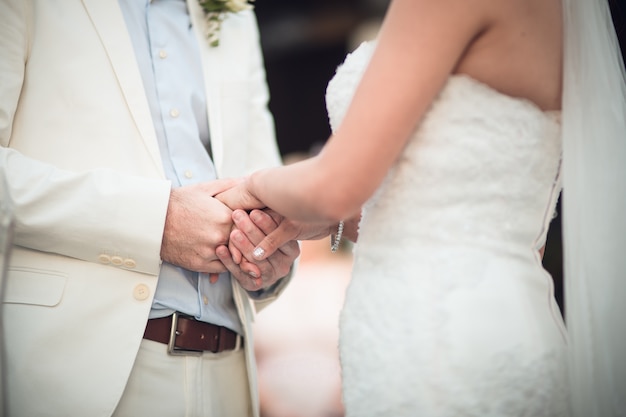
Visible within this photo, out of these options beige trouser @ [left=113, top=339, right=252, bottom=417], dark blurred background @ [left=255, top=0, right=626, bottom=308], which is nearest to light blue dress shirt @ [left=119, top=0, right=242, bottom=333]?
beige trouser @ [left=113, top=339, right=252, bottom=417]

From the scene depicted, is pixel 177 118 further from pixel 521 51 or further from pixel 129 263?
pixel 521 51

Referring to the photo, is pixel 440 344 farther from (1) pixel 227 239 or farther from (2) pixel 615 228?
(1) pixel 227 239

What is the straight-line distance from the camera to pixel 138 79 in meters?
1.69

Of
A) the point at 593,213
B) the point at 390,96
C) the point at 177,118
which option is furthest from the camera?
the point at 177,118

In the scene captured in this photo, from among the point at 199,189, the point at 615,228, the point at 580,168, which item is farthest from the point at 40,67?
the point at 615,228

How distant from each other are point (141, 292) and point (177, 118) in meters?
0.57

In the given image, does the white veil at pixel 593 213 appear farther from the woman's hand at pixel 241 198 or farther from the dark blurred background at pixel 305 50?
the dark blurred background at pixel 305 50

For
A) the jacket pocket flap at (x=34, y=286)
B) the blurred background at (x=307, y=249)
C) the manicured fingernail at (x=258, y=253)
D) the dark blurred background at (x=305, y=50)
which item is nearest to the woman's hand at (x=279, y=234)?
the manicured fingernail at (x=258, y=253)

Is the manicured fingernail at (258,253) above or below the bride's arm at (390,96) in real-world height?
below

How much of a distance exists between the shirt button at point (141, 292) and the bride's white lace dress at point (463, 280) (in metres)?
0.62

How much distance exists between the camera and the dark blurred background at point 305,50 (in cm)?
648

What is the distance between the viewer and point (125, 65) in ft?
5.52

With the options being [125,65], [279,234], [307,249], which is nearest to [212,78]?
[125,65]

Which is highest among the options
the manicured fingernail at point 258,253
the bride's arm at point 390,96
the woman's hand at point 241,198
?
the bride's arm at point 390,96
